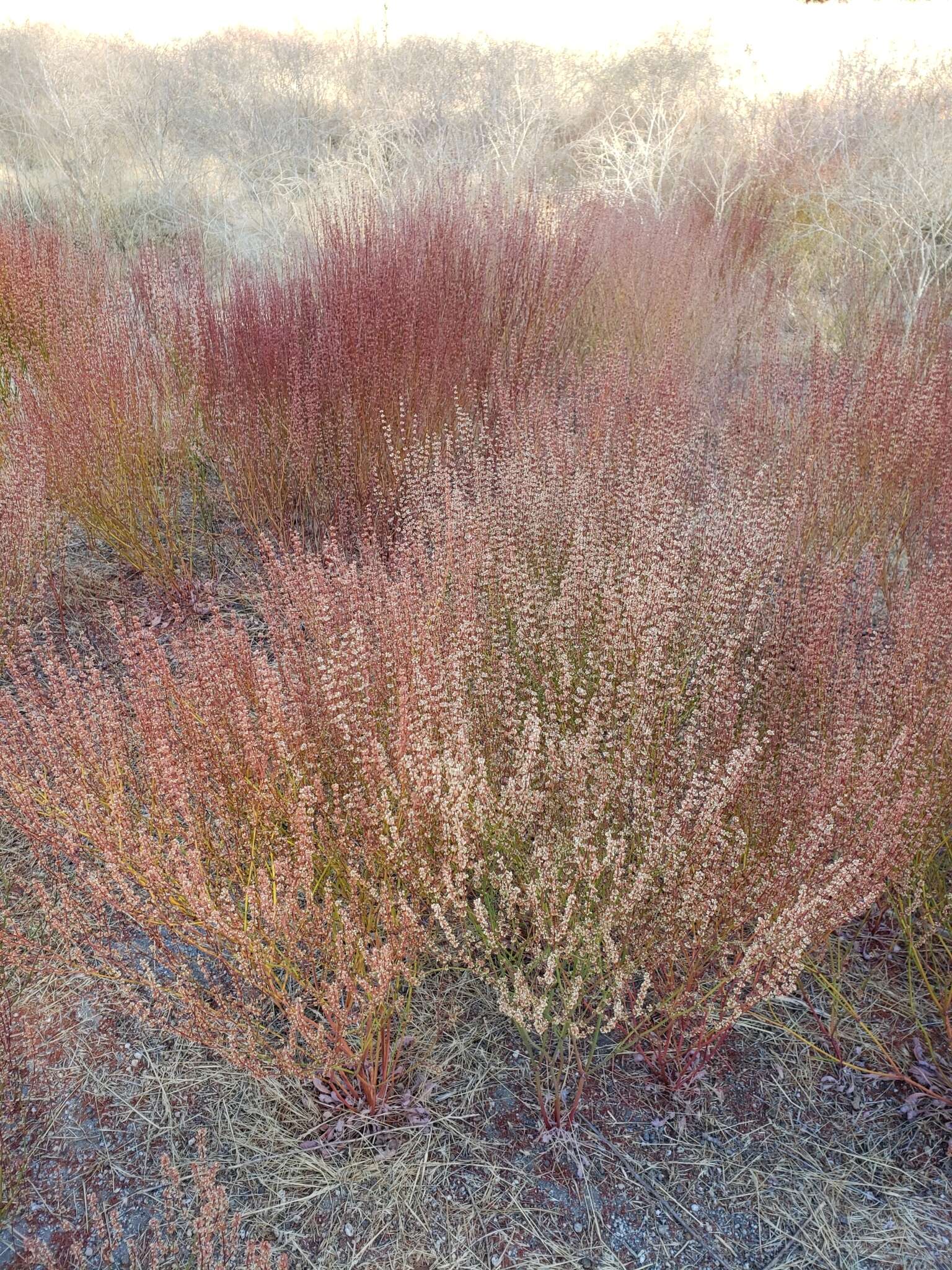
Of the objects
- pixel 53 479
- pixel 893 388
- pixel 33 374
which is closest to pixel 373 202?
pixel 33 374

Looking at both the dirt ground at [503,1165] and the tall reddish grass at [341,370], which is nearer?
the dirt ground at [503,1165]

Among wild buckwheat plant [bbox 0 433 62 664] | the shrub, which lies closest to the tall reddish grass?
wild buckwheat plant [bbox 0 433 62 664]

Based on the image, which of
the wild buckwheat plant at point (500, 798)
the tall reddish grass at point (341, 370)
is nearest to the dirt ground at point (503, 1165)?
the wild buckwheat plant at point (500, 798)

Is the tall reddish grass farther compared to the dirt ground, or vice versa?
the tall reddish grass

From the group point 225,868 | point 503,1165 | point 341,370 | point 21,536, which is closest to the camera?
point 503,1165

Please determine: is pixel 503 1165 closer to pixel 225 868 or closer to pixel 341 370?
pixel 225 868

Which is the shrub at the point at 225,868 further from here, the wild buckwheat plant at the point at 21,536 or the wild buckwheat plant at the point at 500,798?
the wild buckwheat plant at the point at 21,536

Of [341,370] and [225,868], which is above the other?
[341,370]

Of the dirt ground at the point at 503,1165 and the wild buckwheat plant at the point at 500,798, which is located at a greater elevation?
the wild buckwheat plant at the point at 500,798

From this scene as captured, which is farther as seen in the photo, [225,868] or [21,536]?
[21,536]

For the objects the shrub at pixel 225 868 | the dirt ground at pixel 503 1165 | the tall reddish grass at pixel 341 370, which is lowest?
the dirt ground at pixel 503 1165

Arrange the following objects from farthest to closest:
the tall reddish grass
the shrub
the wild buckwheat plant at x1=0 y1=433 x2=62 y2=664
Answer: the tall reddish grass → the wild buckwheat plant at x1=0 y1=433 x2=62 y2=664 → the shrub

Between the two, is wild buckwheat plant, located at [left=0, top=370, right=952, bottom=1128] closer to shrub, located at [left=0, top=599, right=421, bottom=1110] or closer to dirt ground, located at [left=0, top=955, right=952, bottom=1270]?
shrub, located at [left=0, top=599, right=421, bottom=1110]

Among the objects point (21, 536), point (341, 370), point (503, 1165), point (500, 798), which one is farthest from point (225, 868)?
point (341, 370)
